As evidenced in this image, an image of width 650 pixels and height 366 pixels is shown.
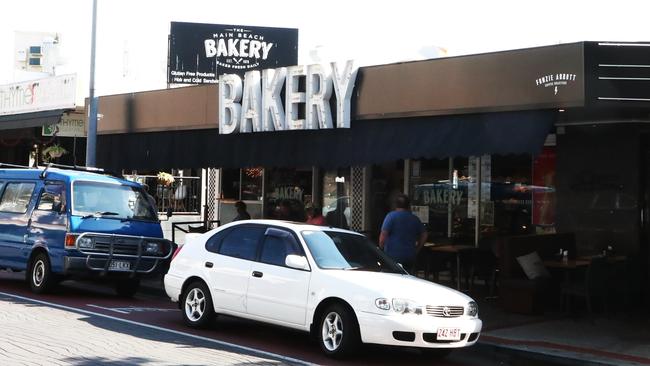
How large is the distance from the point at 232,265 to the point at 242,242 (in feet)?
1.10

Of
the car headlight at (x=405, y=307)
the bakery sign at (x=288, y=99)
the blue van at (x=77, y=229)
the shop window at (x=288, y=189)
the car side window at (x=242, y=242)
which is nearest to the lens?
the car headlight at (x=405, y=307)

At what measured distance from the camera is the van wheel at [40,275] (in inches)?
519

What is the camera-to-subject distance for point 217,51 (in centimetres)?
2852

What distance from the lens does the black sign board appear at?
28109 mm

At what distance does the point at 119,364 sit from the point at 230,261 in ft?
8.50

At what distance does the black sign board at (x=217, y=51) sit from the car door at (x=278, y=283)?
19.0 meters

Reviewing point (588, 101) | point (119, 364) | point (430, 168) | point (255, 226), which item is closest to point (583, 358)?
point (588, 101)

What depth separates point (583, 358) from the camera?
9273 millimetres

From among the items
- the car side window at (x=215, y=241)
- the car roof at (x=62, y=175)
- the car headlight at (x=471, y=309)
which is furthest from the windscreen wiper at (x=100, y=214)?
the car headlight at (x=471, y=309)

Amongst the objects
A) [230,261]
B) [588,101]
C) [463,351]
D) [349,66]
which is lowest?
[463,351]

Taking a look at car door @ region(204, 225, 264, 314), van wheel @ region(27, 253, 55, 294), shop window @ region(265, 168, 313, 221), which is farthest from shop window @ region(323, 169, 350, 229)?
car door @ region(204, 225, 264, 314)

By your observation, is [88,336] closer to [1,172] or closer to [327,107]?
[327,107]

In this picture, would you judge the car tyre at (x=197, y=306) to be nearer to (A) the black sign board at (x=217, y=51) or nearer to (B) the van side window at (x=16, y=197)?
(B) the van side window at (x=16, y=197)

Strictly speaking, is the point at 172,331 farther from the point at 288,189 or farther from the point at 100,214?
the point at 288,189
